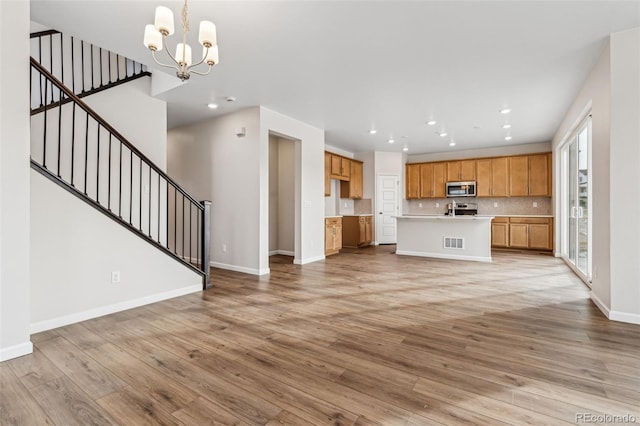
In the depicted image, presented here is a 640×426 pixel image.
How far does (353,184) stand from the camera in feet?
28.2

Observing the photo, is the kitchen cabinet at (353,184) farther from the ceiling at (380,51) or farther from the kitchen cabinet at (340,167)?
the ceiling at (380,51)

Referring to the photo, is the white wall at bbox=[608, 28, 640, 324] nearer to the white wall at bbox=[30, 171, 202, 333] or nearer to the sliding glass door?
the sliding glass door

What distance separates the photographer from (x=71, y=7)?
2527 mm

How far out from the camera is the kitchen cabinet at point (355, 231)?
324 inches

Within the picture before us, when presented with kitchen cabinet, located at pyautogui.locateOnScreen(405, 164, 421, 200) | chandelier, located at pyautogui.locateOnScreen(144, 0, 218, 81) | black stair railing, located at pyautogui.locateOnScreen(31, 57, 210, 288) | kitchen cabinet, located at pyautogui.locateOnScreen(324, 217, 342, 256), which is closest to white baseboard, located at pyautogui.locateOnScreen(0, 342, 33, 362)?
black stair railing, located at pyautogui.locateOnScreen(31, 57, 210, 288)

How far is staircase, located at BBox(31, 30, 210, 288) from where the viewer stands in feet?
12.0

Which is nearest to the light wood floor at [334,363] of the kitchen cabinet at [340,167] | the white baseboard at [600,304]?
the white baseboard at [600,304]

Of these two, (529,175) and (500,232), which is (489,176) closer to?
(529,175)

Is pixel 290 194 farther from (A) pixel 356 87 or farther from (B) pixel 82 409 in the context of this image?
(B) pixel 82 409

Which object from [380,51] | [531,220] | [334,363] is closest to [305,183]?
[380,51]

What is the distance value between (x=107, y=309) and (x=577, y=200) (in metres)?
6.84

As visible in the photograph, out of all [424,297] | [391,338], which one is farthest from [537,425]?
[424,297]

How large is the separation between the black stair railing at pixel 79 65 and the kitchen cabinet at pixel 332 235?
4.33 meters

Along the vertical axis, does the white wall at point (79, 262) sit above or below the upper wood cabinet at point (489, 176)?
below
